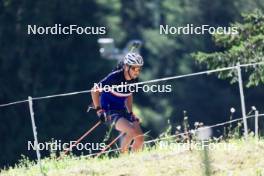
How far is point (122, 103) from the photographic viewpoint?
13844 mm

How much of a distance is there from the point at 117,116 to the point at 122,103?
0.69 feet

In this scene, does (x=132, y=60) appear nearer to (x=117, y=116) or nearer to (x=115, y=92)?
(x=115, y=92)

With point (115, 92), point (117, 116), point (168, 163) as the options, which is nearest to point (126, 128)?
point (117, 116)

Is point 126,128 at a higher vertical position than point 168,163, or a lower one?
higher

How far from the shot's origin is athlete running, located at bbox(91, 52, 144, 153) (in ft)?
44.7

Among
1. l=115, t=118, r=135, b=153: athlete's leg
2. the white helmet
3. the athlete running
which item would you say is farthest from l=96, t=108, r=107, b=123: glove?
the white helmet

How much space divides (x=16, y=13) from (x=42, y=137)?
20.7 ft

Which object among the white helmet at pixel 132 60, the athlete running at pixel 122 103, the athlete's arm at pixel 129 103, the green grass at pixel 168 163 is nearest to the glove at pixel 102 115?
the athlete running at pixel 122 103

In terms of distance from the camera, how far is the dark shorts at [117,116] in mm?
13708

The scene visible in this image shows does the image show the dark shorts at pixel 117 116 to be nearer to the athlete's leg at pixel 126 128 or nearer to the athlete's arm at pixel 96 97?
the athlete's leg at pixel 126 128

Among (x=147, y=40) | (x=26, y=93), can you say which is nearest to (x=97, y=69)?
(x=26, y=93)

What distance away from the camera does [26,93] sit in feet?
125

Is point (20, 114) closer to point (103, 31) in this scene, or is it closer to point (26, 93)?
point (26, 93)

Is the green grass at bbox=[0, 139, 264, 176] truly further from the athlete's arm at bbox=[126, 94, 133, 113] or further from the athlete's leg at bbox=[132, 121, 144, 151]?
the athlete's arm at bbox=[126, 94, 133, 113]
